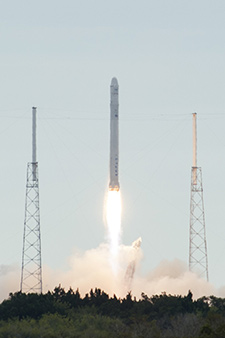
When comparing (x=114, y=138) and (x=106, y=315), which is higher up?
(x=114, y=138)

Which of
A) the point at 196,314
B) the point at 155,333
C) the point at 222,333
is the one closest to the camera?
the point at 222,333

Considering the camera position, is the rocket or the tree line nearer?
the tree line

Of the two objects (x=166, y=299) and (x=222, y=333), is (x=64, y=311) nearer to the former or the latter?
(x=166, y=299)

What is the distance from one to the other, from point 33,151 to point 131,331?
36.0 metres

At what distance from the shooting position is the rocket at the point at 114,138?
18788 cm

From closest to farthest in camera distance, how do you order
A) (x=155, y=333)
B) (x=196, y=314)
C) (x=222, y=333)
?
(x=222, y=333)
(x=155, y=333)
(x=196, y=314)

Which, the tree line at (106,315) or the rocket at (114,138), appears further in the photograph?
the rocket at (114,138)

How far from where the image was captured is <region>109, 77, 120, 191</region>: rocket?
188m

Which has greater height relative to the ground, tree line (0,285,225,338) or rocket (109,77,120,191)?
rocket (109,77,120,191)

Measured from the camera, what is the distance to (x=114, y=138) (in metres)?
190

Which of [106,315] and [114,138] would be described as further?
[114,138]

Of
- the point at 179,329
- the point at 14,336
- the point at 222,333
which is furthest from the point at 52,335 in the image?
the point at 222,333

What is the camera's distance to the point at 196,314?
186 m

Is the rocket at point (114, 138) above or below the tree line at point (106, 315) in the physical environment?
above
